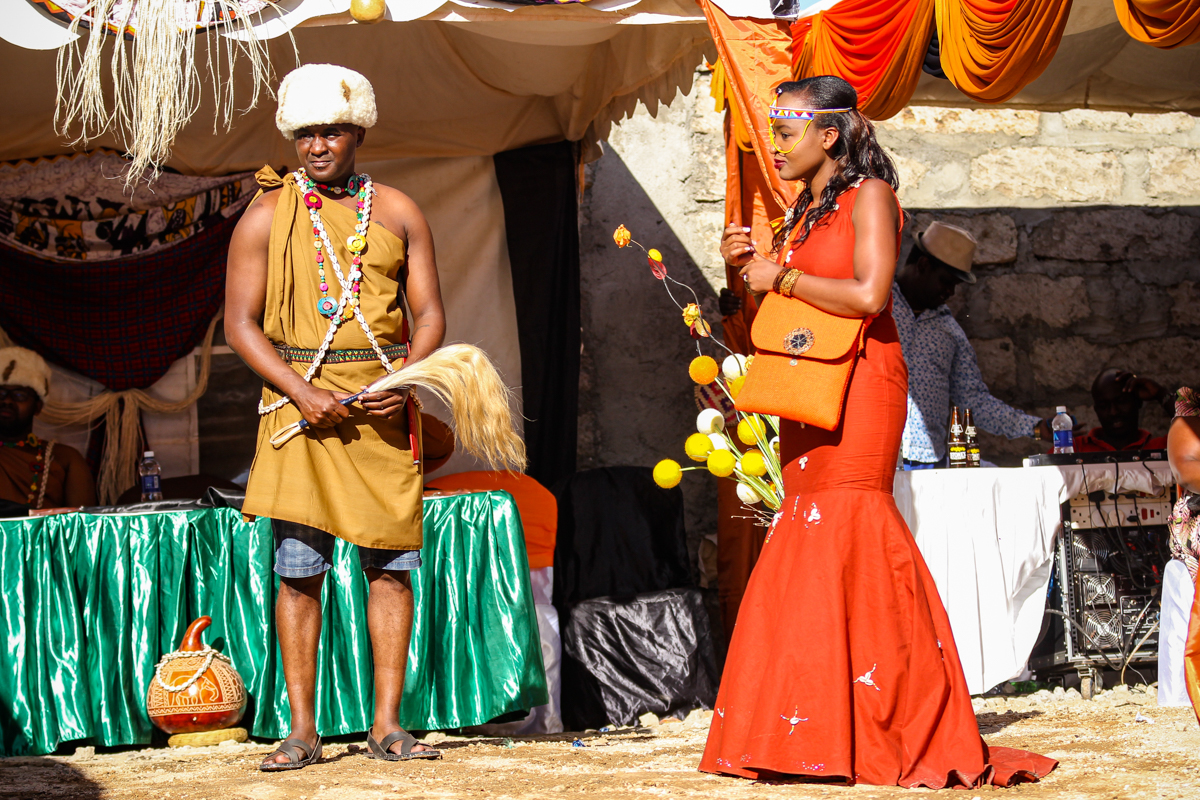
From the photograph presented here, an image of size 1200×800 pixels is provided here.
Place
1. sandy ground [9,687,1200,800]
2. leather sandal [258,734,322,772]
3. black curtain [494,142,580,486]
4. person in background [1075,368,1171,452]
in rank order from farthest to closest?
black curtain [494,142,580,486] < person in background [1075,368,1171,452] < leather sandal [258,734,322,772] < sandy ground [9,687,1200,800]

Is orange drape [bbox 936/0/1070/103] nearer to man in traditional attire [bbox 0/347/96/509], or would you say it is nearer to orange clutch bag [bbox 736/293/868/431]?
orange clutch bag [bbox 736/293/868/431]

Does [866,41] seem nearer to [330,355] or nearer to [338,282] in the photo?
[338,282]

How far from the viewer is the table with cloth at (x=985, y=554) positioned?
4.39 metres

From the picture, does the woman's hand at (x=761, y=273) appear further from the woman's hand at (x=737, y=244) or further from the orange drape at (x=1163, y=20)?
the orange drape at (x=1163, y=20)

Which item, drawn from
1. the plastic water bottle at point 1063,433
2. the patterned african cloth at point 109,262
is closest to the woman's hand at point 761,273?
the plastic water bottle at point 1063,433

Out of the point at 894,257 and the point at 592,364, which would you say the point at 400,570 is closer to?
the point at 894,257

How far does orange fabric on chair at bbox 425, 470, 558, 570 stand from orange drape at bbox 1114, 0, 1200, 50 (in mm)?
2805

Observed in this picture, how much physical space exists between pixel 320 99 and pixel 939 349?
335 cm

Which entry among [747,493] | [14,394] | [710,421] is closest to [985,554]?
[747,493]

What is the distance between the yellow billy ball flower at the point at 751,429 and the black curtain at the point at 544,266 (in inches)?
81.2

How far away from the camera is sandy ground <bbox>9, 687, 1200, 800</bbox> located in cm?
260

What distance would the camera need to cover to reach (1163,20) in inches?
126

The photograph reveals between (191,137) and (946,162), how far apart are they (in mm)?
4038

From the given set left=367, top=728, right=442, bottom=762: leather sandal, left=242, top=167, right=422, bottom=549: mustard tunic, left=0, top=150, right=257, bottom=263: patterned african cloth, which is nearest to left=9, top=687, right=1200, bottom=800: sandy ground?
left=367, top=728, right=442, bottom=762: leather sandal
